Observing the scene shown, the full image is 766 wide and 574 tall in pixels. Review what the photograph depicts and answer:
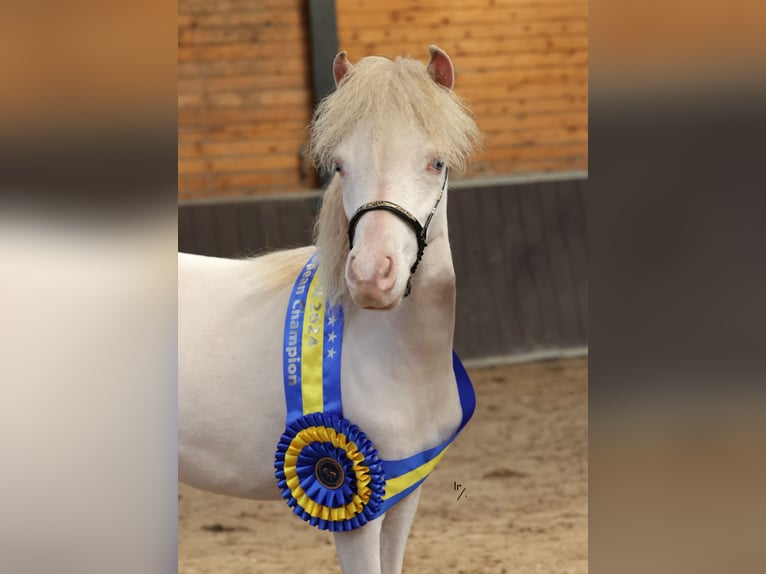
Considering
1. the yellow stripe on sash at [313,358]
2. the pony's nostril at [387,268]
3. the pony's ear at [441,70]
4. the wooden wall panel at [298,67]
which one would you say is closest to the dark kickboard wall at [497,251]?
the wooden wall panel at [298,67]

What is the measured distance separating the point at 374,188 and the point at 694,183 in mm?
691

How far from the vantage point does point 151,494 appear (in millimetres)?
884

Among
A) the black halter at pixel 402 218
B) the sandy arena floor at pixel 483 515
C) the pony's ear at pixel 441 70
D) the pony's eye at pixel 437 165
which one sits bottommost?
the sandy arena floor at pixel 483 515

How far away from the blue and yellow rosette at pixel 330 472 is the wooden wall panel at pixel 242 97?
3479 mm

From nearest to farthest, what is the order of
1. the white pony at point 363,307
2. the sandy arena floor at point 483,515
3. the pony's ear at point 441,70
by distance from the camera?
the white pony at point 363,307 < the pony's ear at point 441,70 < the sandy arena floor at point 483,515

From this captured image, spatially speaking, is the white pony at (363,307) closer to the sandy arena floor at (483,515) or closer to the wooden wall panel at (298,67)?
the sandy arena floor at (483,515)

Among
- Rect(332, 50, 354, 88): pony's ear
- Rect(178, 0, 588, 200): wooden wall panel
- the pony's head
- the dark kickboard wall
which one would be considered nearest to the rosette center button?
the pony's head

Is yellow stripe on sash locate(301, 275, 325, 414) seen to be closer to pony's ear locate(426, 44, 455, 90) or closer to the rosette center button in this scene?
the rosette center button

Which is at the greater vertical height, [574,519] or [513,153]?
[513,153]

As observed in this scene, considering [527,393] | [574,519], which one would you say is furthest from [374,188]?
[527,393]

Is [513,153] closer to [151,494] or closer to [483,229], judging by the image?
[483,229]

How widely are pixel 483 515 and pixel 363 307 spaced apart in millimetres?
2144

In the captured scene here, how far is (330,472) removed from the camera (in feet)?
5.64

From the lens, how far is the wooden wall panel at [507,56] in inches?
197
